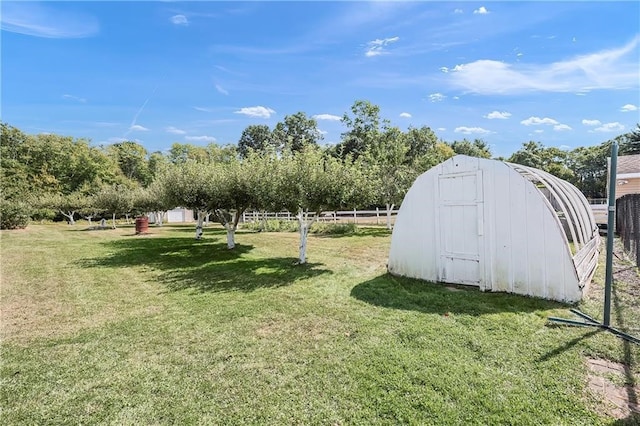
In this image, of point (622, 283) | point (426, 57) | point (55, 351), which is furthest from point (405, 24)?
point (55, 351)

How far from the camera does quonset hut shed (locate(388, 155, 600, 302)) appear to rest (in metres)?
5.47

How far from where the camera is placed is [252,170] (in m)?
11.0

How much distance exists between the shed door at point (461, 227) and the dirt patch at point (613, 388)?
2908mm

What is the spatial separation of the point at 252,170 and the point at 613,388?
989 cm

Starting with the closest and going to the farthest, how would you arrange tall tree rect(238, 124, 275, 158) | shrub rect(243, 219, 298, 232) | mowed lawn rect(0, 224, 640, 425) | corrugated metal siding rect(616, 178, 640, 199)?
1. mowed lawn rect(0, 224, 640, 425)
2. corrugated metal siding rect(616, 178, 640, 199)
3. shrub rect(243, 219, 298, 232)
4. tall tree rect(238, 124, 275, 158)

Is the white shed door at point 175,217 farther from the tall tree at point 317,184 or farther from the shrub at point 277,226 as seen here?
the tall tree at point 317,184

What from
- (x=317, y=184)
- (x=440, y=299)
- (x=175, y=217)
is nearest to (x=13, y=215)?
(x=175, y=217)

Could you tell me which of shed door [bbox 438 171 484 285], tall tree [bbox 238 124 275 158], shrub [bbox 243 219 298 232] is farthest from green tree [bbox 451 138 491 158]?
shed door [bbox 438 171 484 285]

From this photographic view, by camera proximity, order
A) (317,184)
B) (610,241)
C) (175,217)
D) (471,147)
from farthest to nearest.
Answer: (471,147) → (175,217) → (317,184) → (610,241)

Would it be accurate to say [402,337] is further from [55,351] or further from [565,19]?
[565,19]

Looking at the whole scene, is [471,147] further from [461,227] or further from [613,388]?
[613,388]

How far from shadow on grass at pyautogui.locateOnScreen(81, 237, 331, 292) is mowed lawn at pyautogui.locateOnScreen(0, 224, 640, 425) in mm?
257

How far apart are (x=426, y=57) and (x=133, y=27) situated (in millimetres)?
10064

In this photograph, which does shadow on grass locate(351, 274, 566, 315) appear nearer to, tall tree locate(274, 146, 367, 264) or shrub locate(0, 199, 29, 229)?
tall tree locate(274, 146, 367, 264)
